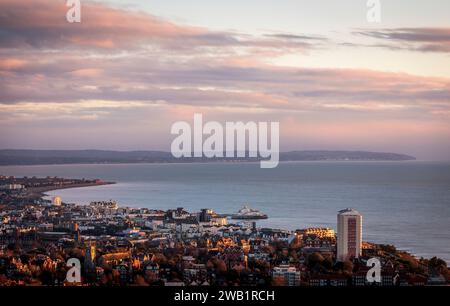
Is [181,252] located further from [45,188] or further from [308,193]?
[45,188]

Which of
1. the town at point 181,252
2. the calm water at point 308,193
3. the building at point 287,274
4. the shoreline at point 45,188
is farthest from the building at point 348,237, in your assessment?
the shoreline at point 45,188

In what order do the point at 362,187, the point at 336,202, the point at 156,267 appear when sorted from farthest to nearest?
the point at 362,187, the point at 336,202, the point at 156,267

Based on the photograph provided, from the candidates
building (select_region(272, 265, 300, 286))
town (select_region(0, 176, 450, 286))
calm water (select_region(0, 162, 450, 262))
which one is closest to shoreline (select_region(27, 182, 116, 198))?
calm water (select_region(0, 162, 450, 262))

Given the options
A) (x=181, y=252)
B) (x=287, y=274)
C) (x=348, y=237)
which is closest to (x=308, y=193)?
(x=348, y=237)

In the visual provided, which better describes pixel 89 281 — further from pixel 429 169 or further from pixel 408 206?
pixel 429 169

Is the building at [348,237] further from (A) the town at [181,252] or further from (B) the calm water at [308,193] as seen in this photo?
(B) the calm water at [308,193]

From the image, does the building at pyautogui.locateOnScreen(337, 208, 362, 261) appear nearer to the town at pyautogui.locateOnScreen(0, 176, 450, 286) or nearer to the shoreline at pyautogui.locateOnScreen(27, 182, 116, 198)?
the town at pyautogui.locateOnScreen(0, 176, 450, 286)

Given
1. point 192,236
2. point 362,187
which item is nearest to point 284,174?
point 362,187

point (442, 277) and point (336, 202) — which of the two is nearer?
point (442, 277)
